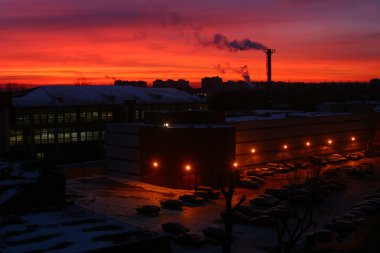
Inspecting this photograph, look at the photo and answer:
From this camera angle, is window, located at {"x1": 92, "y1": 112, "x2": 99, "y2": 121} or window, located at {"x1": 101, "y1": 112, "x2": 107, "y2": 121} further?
window, located at {"x1": 101, "y1": 112, "x2": 107, "y2": 121}

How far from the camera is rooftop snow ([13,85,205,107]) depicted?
147 feet

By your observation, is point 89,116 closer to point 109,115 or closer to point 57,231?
point 109,115

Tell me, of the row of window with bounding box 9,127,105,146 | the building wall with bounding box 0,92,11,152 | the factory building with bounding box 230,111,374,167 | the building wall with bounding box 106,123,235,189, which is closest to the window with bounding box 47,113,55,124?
the row of window with bounding box 9,127,105,146

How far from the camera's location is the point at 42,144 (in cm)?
4241

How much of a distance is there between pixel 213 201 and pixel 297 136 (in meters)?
16.8

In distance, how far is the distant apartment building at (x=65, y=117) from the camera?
40.8 meters

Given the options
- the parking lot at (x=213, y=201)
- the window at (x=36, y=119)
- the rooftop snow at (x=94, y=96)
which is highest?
the rooftop snow at (x=94, y=96)

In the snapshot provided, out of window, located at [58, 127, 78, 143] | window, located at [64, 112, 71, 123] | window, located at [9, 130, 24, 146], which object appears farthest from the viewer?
window, located at [64, 112, 71, 123]

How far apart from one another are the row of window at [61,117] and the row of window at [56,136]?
0.79 metres

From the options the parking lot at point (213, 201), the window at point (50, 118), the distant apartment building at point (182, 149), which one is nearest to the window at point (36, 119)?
the window at point (50, 118)

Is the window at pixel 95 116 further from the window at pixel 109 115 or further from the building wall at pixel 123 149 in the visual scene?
the building wall at pixel 123 149

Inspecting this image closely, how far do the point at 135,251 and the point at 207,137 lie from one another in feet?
52.6

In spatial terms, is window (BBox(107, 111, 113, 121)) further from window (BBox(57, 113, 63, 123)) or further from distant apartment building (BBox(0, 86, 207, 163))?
window (BBox(57, 113, 63, 123))

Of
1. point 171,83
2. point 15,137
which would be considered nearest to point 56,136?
point 15,137
